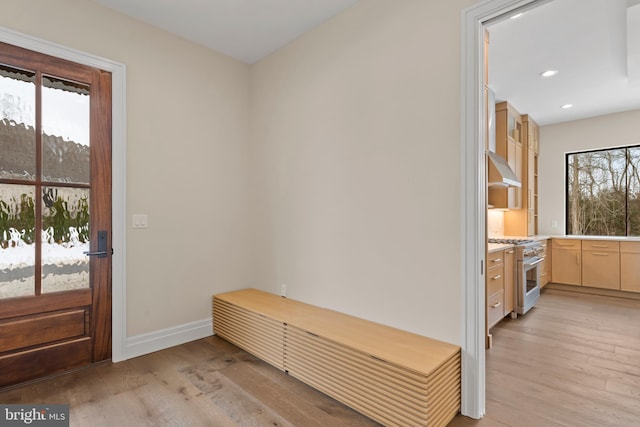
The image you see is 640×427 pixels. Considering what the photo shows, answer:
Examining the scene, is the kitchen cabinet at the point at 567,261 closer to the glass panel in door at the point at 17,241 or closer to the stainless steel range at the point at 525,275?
the stainless steel range at the point at 525,275

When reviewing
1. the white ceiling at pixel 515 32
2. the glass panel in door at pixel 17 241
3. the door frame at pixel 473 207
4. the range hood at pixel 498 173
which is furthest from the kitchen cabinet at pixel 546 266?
the glass panel in door at pixel 17 241

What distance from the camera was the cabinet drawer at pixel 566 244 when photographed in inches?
199

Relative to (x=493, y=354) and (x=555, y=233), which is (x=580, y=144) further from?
(x=493, y=354)

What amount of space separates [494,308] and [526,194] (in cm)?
266

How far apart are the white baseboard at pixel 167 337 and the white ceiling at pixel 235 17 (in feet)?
8.69

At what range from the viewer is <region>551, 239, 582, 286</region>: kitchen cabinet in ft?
16.5

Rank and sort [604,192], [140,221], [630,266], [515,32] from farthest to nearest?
[604,192]
[630,266]
[515,32]
[140,221]

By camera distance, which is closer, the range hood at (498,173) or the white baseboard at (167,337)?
the white baseboard at (167,337)

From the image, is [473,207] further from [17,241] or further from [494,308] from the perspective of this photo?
[17,241]

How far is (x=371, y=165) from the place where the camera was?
2.39 metres

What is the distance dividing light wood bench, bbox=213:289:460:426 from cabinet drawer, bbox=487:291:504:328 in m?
1.42

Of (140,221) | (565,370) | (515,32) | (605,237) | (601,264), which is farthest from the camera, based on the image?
(605,237)

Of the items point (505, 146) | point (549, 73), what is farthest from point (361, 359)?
point (505, 146)

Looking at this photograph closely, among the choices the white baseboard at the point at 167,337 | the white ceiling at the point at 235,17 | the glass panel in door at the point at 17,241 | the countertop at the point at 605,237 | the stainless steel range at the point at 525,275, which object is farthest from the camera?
the countertop at the point at 605,237
